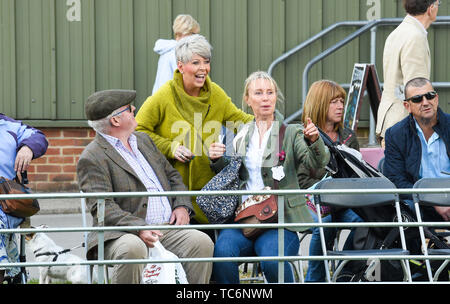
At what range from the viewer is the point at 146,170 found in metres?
5.27

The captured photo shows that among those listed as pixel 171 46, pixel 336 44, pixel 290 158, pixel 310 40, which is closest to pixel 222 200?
pixel 290 158

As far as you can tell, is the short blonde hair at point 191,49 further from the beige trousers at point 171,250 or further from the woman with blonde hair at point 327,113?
the beige trousers at point 171,250

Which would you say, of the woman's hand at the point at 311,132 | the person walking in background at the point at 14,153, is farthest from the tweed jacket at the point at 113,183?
the woman's hand at the point at 311,132

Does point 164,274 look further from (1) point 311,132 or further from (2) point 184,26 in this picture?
(2) point 184,26

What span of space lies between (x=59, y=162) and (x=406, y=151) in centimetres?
574

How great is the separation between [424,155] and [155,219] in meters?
1.85

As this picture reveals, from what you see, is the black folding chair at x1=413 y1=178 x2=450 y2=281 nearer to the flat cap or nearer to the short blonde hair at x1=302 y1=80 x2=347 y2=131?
the short blonde hair at x1=302 y1=80 x2=347 y2=131

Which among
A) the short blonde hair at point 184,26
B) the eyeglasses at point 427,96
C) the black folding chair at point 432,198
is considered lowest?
the black folding chair at point 432,198

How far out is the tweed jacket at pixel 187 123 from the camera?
5.54 metres

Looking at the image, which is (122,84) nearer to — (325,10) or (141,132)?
(325,10)

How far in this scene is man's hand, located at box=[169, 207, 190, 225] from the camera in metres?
5.16

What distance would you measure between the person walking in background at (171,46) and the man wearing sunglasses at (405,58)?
8.55 feet

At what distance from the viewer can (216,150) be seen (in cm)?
523
